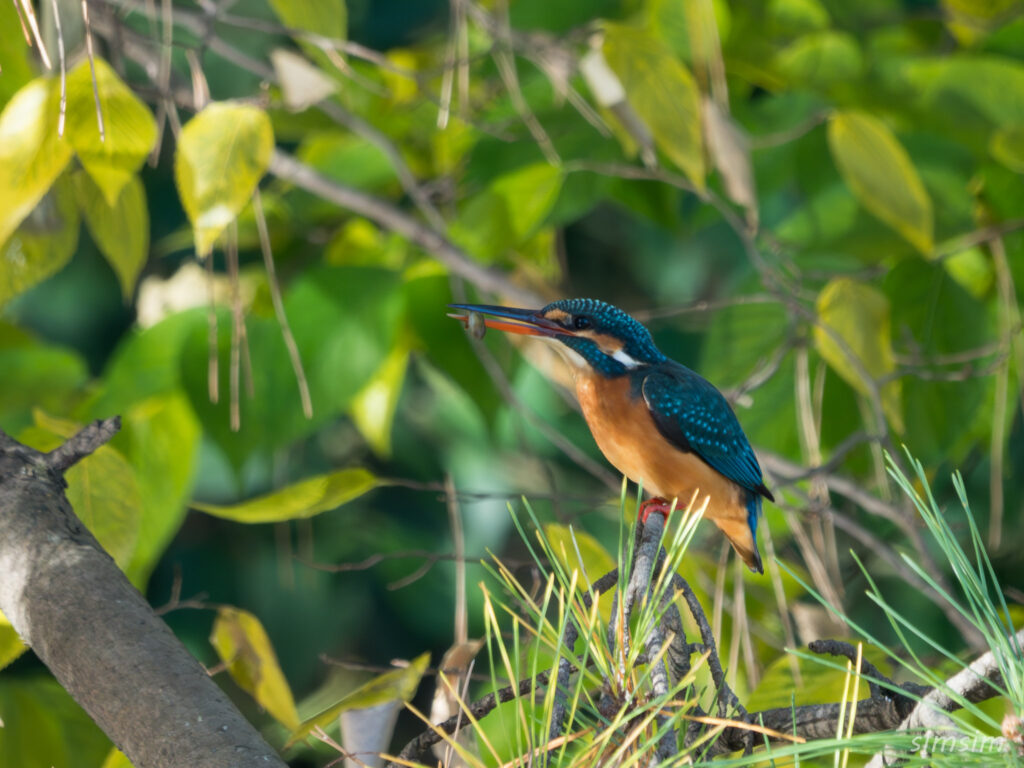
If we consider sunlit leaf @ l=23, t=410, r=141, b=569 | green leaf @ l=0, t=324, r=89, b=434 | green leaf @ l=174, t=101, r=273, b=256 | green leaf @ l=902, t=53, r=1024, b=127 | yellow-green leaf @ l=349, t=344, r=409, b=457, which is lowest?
yellow-green leaf @ l=349, t=344, r=409, b=457

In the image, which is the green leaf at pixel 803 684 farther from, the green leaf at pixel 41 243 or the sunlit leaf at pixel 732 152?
the green leaf at pixel 41 243

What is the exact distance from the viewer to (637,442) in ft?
3.87

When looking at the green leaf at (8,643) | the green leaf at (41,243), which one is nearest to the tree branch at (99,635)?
the green leaf at (8,643)

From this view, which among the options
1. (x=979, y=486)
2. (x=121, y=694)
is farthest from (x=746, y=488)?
(x=979, y=486)

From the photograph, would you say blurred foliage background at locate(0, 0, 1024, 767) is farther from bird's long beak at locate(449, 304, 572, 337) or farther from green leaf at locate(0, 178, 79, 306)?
bird's long beak at locate(449, 304, 572, 337)

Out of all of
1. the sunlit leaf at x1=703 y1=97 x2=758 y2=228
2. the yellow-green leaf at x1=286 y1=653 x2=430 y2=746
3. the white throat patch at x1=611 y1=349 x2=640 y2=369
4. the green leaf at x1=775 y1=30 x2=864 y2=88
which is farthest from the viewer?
the green leaf at x1=775 y1=30 x2=864 y2=88

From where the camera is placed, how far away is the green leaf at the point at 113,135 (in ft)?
3.74

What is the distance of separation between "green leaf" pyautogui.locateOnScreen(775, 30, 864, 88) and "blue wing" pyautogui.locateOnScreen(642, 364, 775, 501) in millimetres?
1155

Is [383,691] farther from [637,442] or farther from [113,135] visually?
[113,135]

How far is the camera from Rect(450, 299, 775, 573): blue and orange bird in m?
1.17

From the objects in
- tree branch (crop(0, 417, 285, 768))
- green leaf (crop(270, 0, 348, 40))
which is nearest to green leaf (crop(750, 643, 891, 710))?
tree branch (crop(0, 417, 285, 768))

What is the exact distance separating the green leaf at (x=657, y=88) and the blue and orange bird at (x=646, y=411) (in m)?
0.31

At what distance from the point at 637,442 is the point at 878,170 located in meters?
0.64

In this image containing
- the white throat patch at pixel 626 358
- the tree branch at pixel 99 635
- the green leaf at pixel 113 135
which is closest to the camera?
the tree branch at pixel 99 635
